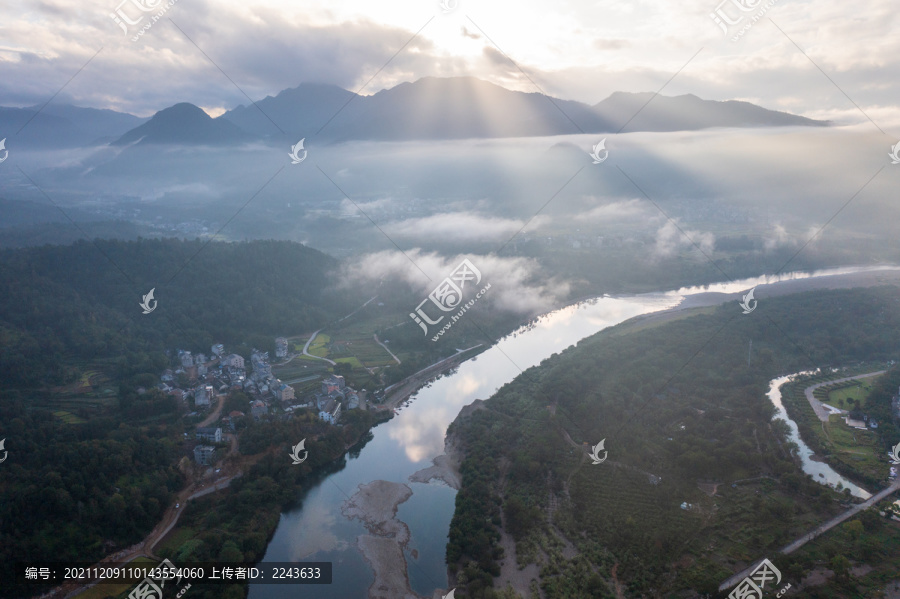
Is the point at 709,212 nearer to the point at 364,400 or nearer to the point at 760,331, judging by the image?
the point at 760,331

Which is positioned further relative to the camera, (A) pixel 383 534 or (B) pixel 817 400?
(B) pixel 817 400

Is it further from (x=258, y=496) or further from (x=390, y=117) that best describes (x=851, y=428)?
(x=390, y=117)

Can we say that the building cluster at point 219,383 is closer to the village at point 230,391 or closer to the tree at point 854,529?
the village at point 230,391

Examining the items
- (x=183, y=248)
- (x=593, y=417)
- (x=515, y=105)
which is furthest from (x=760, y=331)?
(x=515, y=105)

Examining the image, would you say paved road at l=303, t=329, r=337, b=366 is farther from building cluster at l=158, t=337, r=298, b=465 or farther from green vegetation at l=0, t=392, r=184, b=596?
green vegetation at l=0, t=392, r=184, b=596

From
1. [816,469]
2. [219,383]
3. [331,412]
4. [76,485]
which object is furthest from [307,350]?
[816,469]

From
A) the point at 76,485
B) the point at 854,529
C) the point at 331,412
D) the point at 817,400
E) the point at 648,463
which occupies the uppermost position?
the point at 331,412

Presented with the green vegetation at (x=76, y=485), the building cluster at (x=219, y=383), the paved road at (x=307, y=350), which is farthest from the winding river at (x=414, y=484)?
the paved road at (x=307, y=350)

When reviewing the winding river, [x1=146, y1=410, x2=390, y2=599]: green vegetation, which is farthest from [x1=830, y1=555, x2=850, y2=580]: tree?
[x1=146, y1=410, x2=390, y2=599]: green vegetation
